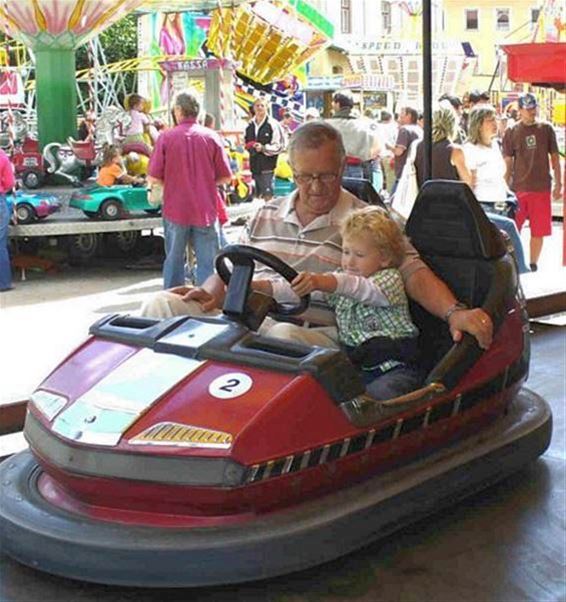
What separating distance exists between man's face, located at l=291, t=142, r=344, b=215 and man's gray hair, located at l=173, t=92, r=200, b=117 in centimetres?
325

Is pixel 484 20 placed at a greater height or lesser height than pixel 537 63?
greater

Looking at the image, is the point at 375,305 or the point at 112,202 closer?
the point at 375,305

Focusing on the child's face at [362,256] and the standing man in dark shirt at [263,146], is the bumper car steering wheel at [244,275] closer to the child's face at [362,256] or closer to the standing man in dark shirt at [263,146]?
the child's face at [362,256]

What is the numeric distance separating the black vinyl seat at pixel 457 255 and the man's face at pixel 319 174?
0.29 m

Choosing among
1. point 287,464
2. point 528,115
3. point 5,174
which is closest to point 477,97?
point 528,115

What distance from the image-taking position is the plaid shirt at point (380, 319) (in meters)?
2.88


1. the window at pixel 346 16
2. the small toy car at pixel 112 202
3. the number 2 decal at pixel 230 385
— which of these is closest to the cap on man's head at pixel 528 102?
the small toy car at pixel 112 202

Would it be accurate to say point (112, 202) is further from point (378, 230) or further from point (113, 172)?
point (378, 230)

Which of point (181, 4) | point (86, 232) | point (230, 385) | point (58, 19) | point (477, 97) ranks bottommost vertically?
point (86, 232)

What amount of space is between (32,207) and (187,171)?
214 centimetres

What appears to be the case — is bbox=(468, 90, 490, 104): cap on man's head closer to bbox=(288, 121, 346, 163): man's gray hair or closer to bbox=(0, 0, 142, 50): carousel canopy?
bbox=(0, 0, 142, 50): carousel canopy

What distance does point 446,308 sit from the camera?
294 cm

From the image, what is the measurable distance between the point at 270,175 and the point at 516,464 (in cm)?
842

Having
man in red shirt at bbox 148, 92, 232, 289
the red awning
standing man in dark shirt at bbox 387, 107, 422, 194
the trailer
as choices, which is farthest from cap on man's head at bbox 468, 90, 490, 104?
man in red shirt at bbox 148, 92, 232, 289
